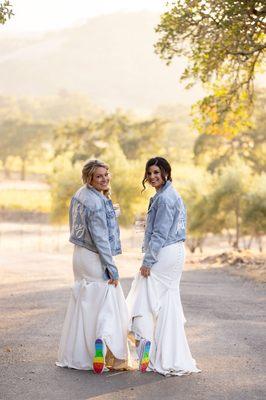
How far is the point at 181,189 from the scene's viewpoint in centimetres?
4212

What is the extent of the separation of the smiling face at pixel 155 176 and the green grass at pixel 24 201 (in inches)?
2095

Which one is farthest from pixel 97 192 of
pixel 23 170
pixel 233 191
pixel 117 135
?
pixel 23 170

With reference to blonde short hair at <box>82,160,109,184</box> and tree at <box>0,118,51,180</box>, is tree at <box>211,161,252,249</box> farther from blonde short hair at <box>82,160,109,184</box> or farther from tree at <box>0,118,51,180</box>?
tree at <box>0,118,51,180</box>

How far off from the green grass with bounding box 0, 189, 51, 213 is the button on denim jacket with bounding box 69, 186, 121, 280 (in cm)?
5301

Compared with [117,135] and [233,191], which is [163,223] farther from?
[117,135]

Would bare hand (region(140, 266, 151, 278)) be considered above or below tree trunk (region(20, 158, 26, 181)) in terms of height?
below

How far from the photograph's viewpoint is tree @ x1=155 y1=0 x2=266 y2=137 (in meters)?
18.2

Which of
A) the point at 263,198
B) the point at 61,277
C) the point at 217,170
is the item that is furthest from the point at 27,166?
the point at 61,277

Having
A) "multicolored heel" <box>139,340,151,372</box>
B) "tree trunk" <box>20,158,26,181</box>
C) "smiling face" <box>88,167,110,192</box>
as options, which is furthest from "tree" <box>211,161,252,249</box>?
"tree trunk" <box>20,158,26,181</box>

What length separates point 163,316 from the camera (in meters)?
7.50

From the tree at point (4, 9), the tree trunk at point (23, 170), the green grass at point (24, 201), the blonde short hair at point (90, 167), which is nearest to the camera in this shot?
the blonde short hair at point (90, 167)

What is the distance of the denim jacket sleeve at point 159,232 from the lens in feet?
24.5

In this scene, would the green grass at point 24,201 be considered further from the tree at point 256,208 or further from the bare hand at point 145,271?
the bare hand at point 145,271

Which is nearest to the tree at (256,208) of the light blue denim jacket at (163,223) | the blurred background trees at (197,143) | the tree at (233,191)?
the blurred background trees at (197,143)
